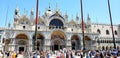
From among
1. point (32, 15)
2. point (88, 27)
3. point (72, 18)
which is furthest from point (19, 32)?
point (88, 27)

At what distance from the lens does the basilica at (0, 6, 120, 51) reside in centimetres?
4624

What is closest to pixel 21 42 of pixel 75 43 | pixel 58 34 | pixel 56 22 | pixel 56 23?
pixel 58 34

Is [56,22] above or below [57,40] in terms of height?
above

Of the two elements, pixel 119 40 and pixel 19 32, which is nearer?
pixel 19 32

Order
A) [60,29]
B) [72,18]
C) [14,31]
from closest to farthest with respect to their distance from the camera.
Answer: [14,31]
[60,29]
[72,18]

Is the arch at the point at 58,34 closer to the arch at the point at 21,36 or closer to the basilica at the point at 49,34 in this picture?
the basilica at the point at 49,34

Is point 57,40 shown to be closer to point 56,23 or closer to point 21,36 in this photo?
point 56,23

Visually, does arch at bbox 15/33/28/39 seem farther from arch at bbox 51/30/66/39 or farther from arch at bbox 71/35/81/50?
arch at bbox 71/35/81/50

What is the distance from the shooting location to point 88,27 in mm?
54938

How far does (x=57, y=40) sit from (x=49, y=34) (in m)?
3.49

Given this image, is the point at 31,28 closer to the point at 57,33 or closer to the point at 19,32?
the point at 19,32

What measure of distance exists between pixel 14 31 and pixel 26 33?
3.01 meters

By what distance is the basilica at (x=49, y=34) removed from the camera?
46241mm

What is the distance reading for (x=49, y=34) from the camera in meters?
47.9
